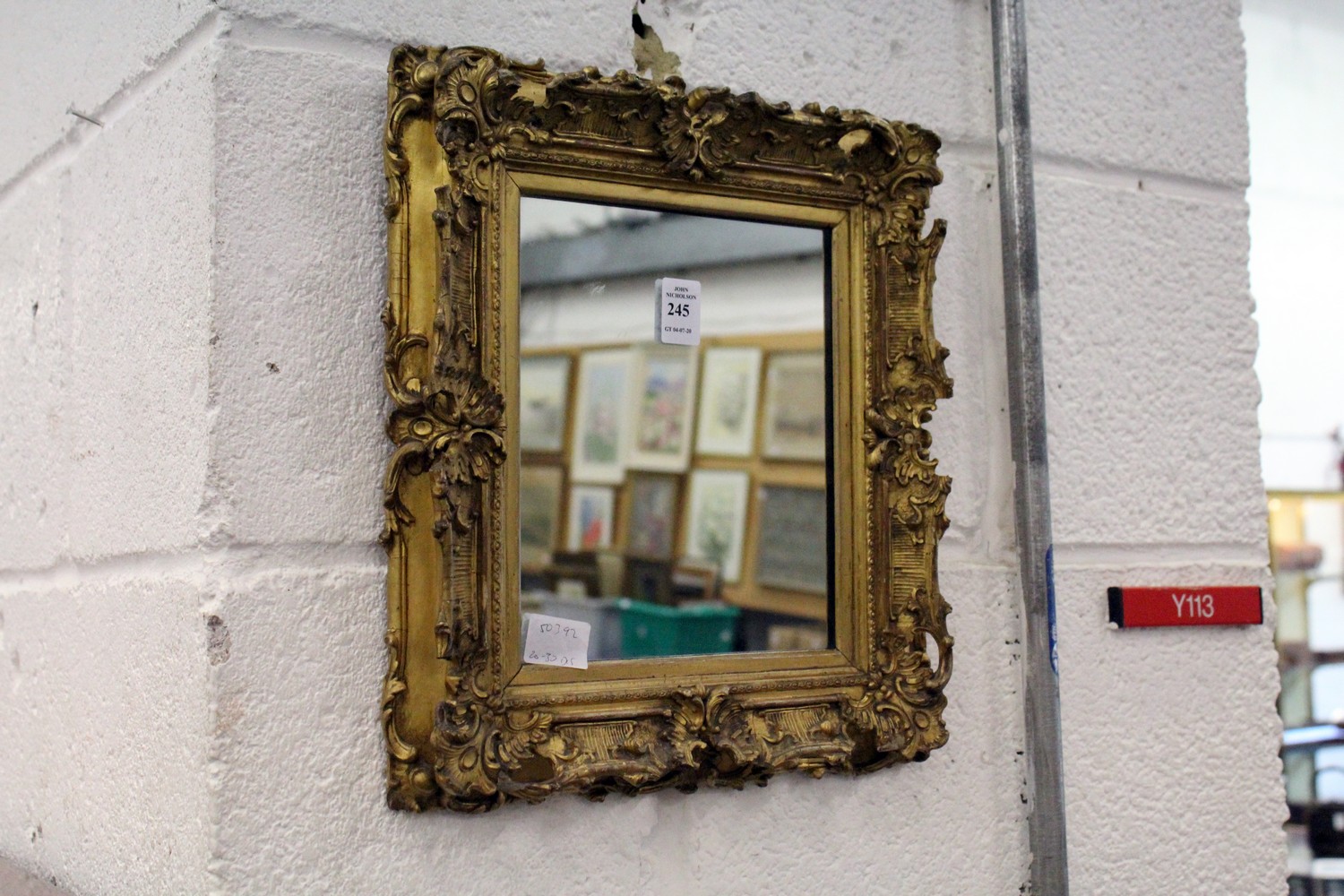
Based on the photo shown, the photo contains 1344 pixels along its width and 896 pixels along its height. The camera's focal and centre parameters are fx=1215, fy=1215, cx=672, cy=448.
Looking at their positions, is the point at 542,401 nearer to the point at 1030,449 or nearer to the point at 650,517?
the point at 650,517

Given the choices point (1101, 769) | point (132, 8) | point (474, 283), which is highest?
point (132, 8)

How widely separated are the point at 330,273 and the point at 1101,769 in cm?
84

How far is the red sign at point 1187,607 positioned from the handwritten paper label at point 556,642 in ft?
→ 1.85

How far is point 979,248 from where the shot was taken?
116 centimetres

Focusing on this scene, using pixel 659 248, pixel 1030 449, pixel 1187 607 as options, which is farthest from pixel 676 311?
pixel 1187 607

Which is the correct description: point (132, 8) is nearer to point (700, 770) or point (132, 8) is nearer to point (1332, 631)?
point (700, 770)

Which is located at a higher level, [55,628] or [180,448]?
[180,448]

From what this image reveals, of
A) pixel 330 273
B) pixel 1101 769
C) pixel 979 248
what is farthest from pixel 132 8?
pixel 1101 769

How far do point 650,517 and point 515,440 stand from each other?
129 mm

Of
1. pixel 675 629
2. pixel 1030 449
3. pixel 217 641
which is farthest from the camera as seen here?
pixel 1030 449

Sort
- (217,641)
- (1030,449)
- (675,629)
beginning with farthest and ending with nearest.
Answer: (1030,449) → (675,629) → (217,641)

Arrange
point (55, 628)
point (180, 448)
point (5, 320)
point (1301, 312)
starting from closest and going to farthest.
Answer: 1. point (180, 448)
2. point (55, 628)
3. point (5, 320)
4. point (1301, 312)

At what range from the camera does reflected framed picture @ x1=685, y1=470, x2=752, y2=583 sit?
3.21 ft

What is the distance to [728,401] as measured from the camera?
3.29ft
